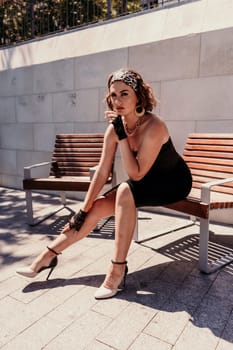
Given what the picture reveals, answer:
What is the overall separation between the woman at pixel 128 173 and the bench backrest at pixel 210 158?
661mm

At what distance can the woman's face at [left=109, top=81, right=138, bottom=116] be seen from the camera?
217 centimetres

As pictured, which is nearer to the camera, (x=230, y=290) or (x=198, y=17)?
(x=230, y=290)

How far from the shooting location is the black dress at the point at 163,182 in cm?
226

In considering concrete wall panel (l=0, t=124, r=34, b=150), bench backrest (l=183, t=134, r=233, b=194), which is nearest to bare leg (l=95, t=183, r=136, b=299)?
bench backrest (l=183, t=134, r=233, b=194)

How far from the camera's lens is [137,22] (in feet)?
13.8

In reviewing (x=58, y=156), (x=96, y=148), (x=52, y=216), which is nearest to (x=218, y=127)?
(x=96, y=148)

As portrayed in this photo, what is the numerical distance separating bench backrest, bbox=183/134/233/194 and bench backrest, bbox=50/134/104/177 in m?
1.31

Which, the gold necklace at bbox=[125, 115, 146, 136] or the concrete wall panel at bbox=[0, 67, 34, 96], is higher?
the concrete wall panel at bbox=[0, 67, 34, 96]

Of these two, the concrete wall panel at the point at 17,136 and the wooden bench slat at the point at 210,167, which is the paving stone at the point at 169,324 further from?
the concrete wall panel at the point at 17,136

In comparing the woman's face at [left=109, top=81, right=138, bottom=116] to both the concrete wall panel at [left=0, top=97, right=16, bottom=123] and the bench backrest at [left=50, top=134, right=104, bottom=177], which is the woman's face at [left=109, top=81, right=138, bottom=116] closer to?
the bench backrest at [left=50, top=134, right=104, bottom=177]

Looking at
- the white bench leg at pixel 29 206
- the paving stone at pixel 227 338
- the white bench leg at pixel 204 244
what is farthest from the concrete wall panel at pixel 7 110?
the paving stone at pixel 227 338

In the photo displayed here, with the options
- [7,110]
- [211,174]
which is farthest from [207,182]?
[7,110]

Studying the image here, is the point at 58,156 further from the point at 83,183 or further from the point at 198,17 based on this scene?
the point at 198,17

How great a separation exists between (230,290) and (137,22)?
3.69 metres
